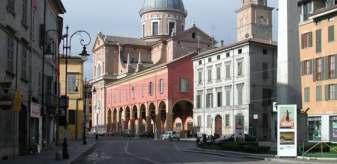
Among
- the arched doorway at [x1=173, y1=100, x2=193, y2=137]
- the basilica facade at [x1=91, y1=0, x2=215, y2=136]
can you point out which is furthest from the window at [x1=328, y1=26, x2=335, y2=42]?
the arched doorway at [x1=173, y1=100, x2=193, y2=137]

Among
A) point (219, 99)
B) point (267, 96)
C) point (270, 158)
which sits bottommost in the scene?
point (270, 158)

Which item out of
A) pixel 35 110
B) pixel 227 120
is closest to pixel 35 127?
pixel 35 110

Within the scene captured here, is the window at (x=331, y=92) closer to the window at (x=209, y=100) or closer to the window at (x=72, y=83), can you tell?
the window at (x=72, y=83)

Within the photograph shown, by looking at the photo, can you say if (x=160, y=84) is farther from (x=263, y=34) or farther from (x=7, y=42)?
(x=7, y=42)

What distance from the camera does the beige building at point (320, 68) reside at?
61469 mm

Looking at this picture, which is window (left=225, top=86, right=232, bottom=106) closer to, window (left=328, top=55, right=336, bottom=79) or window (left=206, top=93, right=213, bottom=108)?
window (left=206, top=93, right=213, bottom=108)

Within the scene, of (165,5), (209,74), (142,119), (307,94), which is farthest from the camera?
(165,5)

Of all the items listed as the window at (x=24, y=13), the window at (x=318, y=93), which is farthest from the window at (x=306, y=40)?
the window at (x=24, y=13)

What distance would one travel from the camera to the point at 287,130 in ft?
109

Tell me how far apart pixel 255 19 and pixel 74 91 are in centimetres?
5187

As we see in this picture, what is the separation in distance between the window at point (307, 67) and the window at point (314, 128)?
4910mm

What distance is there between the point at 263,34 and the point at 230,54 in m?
37.6

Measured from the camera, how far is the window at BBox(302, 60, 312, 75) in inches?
2586

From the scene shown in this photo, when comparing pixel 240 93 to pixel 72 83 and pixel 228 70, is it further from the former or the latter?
pixel 72 83
